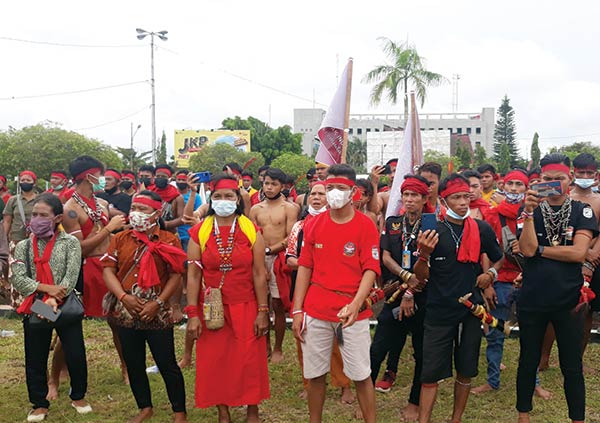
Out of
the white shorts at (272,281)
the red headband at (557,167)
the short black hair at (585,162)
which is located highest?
the short black hair at (585,162)

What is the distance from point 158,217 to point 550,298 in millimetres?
3369

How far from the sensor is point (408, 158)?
698cm

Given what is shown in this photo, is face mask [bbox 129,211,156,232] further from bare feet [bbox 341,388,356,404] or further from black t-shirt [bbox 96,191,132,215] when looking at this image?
black t-shirt [bbox 96,191,132,215]

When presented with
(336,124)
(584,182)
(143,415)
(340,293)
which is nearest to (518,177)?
(584,182)

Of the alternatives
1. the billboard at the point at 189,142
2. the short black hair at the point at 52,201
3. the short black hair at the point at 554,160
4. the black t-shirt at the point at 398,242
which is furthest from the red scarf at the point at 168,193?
the billboard at the point at 189,142

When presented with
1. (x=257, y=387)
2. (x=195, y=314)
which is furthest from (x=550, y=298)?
(x=195, y=314)

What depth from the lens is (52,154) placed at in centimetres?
4450

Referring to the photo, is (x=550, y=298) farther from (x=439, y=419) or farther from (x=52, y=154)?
(x=52, y=154)

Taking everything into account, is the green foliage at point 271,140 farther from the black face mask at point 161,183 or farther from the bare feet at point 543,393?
the bare feet at point 543,393

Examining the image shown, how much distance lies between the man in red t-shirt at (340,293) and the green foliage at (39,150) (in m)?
Answer: 42.7

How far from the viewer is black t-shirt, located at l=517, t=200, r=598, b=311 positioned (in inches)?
184

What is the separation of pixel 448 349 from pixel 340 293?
1051 millimetres

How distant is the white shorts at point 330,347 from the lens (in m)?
4.49

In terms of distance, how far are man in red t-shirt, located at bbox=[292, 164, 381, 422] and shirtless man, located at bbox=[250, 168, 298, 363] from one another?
7.37 feet
